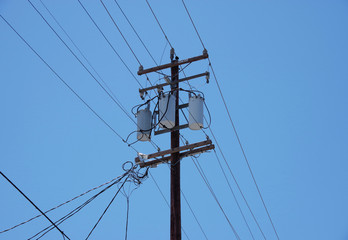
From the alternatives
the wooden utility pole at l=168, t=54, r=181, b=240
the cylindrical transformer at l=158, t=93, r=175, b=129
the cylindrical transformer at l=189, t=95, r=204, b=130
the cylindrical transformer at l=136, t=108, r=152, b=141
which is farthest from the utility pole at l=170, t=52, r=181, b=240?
the cylindrical transformer at l=136, t=108, r=152, b=141

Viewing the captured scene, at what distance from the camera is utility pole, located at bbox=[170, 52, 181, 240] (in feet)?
29.8

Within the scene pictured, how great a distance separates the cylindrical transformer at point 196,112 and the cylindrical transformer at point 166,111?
1.25 feet

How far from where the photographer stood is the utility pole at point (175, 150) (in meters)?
9.28

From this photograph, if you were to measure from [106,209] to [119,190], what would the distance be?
1.90ft

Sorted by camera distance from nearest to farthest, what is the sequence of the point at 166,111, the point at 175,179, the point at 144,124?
the point at 175,179
the point at 166,111
the point at 144,124

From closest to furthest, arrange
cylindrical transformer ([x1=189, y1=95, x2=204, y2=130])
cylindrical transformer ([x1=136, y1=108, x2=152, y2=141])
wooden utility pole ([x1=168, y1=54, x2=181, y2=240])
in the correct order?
wooden utility pole ([x1=168, y1=54, x2=181, y2=240]) → cylindrical transformer ([x1=189, y1=95, x2=204, y2=130]) → cylindrical transformer ([x1=136, y1=108, x2=152, y2=141])

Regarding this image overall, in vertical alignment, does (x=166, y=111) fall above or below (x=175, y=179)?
above

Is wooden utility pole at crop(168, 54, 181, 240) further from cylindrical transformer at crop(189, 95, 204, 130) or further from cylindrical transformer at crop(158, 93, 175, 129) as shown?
cylindrical transformer at crop(189, 95, 204, 130)

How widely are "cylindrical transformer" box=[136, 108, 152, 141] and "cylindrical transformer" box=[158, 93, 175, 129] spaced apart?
38cm

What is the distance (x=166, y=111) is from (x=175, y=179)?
145 centimetres

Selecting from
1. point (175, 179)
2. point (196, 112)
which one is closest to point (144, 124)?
point (196, 112)

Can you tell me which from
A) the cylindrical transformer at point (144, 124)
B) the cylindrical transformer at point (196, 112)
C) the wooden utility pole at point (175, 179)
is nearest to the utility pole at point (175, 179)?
the wooden utility pole at point (175, 179)

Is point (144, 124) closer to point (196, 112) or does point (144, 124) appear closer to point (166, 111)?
point (166, 111)

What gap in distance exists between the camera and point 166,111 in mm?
10086
